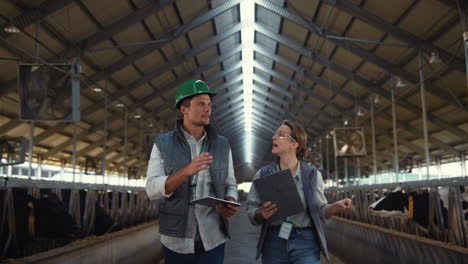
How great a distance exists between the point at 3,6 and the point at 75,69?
247 cm

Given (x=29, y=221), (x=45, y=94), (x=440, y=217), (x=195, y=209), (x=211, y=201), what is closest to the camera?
(x=211, y=201)

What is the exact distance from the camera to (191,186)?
7.14 feet

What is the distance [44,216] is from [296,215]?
314 cm

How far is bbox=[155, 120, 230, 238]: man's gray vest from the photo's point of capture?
2.14 metres

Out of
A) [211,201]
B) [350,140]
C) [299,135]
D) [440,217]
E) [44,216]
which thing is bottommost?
[440,217]

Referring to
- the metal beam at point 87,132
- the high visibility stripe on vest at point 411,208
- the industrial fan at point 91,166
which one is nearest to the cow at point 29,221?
the high visibility stripe on vest at point 411,208

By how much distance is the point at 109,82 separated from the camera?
17703 millimetres

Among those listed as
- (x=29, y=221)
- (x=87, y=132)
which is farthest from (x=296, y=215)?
(x=87, y=132)

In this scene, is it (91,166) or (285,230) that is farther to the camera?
(91,166)

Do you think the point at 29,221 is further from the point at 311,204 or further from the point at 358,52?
the point at 358,52

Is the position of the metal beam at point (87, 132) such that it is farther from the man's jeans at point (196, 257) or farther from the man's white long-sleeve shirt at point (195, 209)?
the man's jeans at point (196, 257)

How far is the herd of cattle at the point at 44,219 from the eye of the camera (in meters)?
4.15

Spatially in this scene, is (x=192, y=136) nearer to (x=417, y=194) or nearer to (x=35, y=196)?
(x=35, y=196)

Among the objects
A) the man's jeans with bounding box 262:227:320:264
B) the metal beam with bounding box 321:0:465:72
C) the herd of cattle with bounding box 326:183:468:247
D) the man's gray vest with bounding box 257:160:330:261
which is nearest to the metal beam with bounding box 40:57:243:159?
the metal beam with bounding box 321:0:465:72
